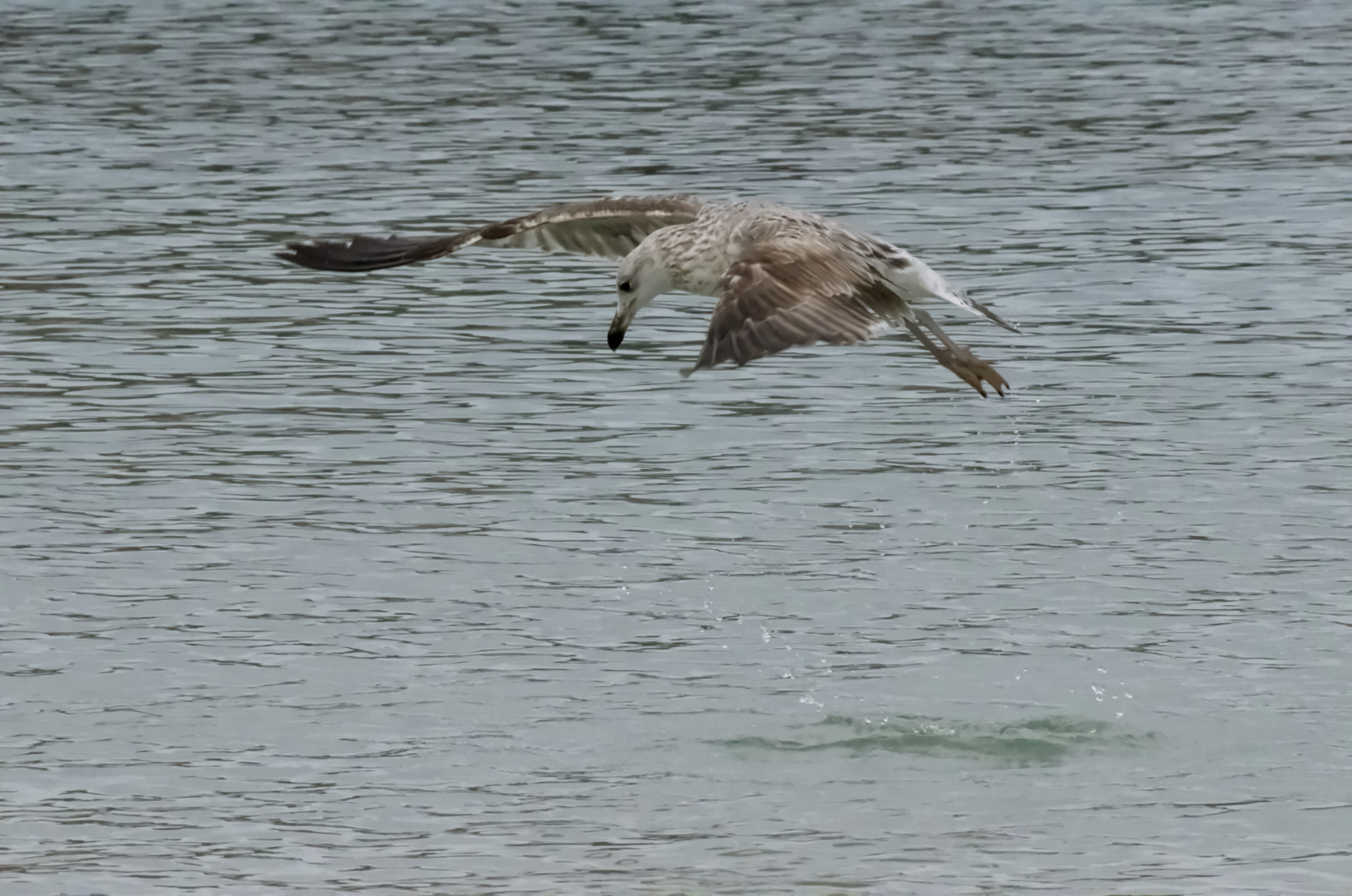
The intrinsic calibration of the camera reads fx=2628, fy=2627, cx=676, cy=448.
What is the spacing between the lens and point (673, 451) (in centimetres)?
1404


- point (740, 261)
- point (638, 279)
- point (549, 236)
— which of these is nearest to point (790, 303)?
point (740, 261)

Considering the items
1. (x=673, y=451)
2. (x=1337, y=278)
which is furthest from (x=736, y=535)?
(x=1337, y=278)

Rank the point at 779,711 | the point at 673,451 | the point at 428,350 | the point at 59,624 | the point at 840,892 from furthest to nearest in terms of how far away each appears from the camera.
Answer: the point at 428,350 → the point at 673,451 → the point at 59,624 → the point at 779,711 → the point at 840,892

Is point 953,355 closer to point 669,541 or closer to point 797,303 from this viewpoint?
point 797,303

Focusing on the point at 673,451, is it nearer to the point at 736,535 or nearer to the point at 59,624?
the point at 736,535

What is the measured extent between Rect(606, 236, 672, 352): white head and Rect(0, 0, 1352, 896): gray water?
1362 millimetres

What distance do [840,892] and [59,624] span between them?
14.1ft

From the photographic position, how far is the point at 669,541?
1219 centimetres

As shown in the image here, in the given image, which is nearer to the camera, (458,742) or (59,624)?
(458,742)

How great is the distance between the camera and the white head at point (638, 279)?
10.4 m

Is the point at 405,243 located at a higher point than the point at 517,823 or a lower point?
higher

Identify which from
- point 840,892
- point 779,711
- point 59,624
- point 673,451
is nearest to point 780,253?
point 779,711

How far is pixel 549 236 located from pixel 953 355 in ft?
5.75

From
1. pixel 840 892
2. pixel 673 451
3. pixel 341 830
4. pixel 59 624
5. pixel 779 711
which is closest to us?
pixel 840 892
